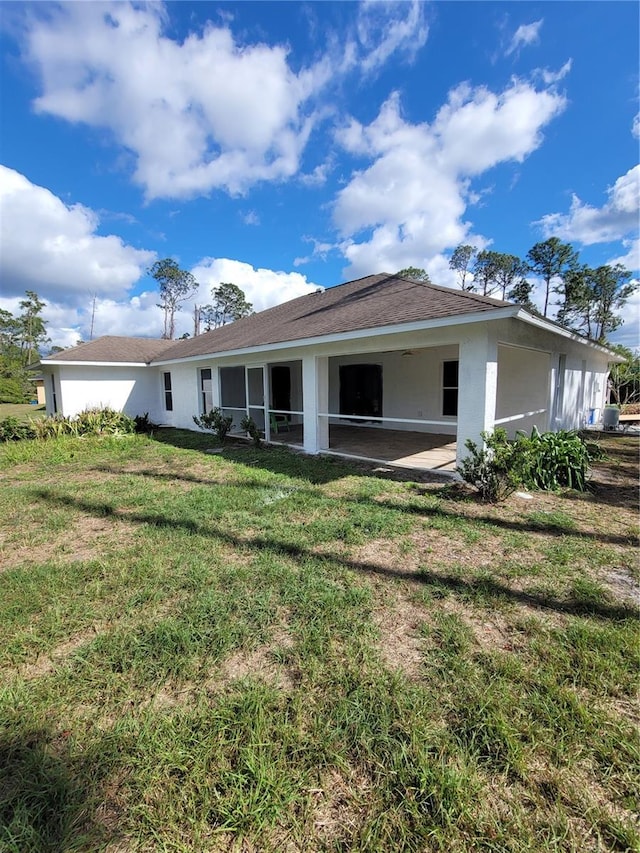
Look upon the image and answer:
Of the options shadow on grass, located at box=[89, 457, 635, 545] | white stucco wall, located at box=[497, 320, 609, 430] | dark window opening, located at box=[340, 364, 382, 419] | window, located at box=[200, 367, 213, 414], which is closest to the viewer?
shadow on grass, located at box=[89, 457, 635, 545]

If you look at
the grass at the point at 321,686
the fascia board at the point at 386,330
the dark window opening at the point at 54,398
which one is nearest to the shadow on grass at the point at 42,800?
the grass at the point at 321,686

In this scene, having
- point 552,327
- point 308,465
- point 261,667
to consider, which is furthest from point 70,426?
point 552,327

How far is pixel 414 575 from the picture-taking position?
11.1 feet

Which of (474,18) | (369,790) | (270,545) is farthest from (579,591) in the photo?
(474,18)

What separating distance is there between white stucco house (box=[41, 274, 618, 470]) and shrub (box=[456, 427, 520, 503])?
597 mm

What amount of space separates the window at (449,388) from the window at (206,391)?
7.67 metres

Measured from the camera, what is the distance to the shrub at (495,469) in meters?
5.08

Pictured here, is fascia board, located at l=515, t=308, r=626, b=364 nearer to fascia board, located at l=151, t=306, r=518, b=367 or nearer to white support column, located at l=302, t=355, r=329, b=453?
fascia board, located at l=151, t=306, r=518, b=367

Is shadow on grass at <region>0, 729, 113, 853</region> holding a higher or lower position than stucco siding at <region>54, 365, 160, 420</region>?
lower

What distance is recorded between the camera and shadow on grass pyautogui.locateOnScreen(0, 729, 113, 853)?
1.44m

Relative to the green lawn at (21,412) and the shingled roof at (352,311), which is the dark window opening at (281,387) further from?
the green lawn at (21,412)

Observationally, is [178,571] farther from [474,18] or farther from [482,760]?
[474,18]

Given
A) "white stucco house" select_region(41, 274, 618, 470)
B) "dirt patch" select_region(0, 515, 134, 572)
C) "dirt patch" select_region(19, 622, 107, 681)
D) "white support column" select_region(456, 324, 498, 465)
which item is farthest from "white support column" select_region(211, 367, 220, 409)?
"dirt patch" select_region(19, 622, 107, 681)

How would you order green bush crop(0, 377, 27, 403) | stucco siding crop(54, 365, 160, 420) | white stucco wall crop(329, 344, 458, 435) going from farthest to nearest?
green bush crop(0, 377, 27, 403) < stucco siding crop(54, 365, 160, 420) < white stucco wall crop(329, 344, 458, 435)
